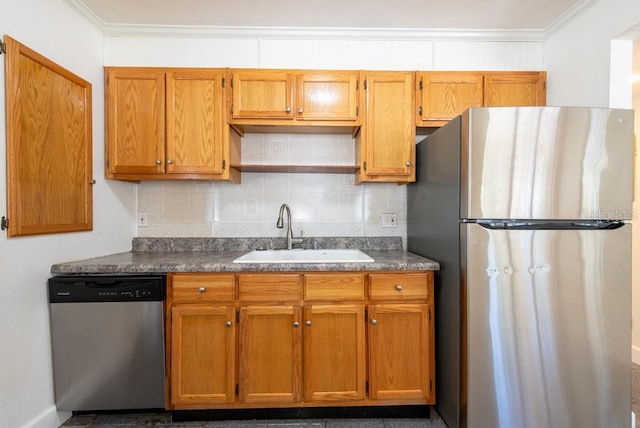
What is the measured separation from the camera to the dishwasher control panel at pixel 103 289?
169 cm

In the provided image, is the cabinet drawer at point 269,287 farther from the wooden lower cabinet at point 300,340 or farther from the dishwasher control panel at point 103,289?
the dishwasher control panel at point 103,289

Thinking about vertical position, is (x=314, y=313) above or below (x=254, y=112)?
below

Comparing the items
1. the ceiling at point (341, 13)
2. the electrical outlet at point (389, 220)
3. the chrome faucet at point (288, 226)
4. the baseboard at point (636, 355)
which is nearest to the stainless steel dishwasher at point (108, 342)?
the chrome faucet at point (288, 226)

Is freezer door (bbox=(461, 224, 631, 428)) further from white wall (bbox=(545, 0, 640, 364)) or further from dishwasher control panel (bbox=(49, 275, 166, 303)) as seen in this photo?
dishwasher control panel (bbox=(49, 275, 166, 303))

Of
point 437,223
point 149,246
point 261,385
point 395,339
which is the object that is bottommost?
point 261,385

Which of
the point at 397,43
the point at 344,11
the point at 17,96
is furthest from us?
the point at 397,43

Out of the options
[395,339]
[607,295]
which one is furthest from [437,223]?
[607,295]

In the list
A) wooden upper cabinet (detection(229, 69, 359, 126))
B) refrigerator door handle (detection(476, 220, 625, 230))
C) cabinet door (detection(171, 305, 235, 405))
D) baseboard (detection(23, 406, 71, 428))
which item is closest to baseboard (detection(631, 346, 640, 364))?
refrigerator door handle (detection(476, 220, 625, 230))

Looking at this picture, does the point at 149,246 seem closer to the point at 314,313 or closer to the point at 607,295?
the point at 314,313

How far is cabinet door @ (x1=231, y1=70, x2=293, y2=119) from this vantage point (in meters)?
2.07

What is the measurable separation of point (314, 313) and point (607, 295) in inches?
55.9

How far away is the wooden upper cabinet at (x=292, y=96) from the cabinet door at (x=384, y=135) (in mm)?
110

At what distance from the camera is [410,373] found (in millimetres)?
1771

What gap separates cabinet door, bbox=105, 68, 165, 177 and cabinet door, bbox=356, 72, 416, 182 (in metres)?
1.31
